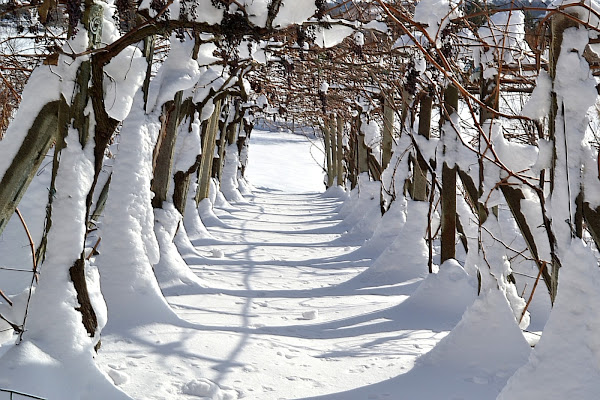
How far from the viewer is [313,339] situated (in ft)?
16.9

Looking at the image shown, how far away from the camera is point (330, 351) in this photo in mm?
4824

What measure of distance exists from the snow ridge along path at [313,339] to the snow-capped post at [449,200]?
0.34 meters

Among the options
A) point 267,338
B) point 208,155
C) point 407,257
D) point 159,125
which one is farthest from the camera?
point 208,155

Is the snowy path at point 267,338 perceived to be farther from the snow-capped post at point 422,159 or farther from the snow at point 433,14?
the snow at point 433,14

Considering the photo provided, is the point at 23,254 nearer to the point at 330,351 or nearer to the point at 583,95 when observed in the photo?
the point at 330,351

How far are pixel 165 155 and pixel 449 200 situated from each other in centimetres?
344

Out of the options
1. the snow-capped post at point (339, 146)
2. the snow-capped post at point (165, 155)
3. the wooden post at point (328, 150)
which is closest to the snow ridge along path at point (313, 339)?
the snow-capped post at point (165, 155)

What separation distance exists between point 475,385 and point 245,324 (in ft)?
7.48

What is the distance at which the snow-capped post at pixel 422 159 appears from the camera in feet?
25.4

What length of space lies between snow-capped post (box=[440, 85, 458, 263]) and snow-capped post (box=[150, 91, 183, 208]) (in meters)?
3.16

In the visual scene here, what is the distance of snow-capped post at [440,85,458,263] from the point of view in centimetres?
597

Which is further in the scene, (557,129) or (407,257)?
(407,257)

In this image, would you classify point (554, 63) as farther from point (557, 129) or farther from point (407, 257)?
point (407, 257)

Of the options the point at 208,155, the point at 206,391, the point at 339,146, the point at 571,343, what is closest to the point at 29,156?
the point at 206,391
